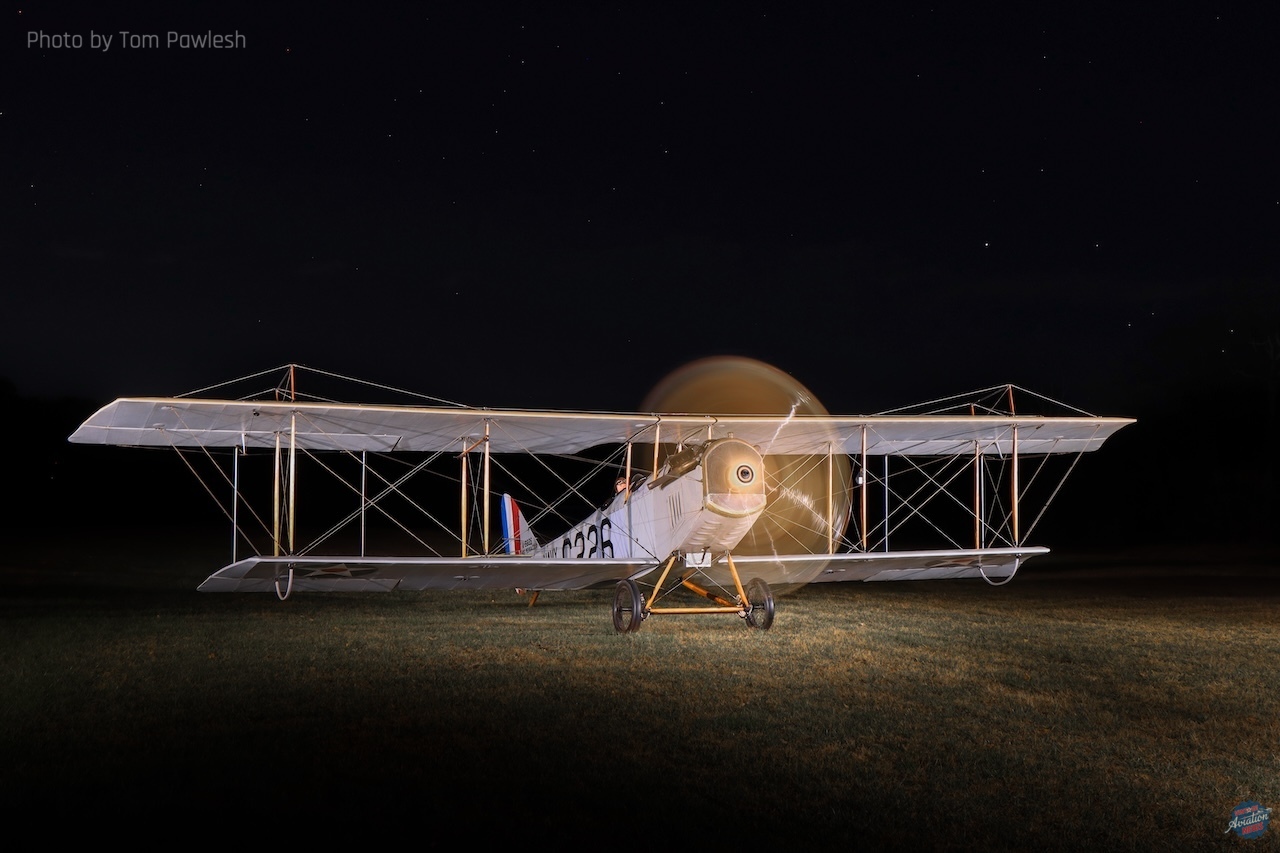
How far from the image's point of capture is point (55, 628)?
1052 cm

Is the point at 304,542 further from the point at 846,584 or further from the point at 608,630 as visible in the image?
the point at 608,630

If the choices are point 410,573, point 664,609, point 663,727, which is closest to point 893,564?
point 664,609

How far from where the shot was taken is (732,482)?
29.6ft

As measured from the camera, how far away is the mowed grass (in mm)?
4281

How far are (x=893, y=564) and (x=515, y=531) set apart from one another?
689 cm

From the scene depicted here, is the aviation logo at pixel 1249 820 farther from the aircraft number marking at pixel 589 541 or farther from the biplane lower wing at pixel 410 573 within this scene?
the aircraft number marking at pixel 589 541

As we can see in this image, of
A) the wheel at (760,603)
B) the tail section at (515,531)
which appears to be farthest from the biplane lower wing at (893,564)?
the tail section at (515,531)

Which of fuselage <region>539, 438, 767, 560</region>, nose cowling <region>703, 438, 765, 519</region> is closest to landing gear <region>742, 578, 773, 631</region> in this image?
fuselage <region>539, 438, 767, 560</region>

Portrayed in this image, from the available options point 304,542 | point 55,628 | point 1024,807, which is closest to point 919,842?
point 1024,807

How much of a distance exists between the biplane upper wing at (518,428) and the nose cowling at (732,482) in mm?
1014

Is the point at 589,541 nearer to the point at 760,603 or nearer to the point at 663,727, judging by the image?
the point at 760,603

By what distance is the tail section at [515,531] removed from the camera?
612 inches

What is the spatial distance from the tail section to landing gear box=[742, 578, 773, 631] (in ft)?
18.7

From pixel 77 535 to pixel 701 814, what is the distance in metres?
33.3
